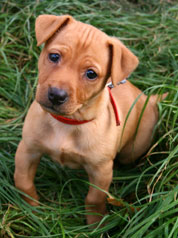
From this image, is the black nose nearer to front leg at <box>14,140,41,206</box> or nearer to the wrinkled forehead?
the wrinkled forehead

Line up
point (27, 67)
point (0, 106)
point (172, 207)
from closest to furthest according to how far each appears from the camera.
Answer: point (172, 207), point (0, 106), point (27, 67)

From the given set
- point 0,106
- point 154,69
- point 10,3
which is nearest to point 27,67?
point 0,106

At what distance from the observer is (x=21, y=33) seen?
651 cm

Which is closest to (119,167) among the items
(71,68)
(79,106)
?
(79,106)

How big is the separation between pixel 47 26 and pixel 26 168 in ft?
5.65

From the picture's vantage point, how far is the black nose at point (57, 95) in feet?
10.8

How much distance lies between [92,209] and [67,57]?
6.95 feet

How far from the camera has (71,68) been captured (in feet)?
11.2

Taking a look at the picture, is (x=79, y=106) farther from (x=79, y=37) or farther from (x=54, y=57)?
(x=79, y=37)

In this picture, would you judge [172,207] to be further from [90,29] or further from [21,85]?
[21,85]

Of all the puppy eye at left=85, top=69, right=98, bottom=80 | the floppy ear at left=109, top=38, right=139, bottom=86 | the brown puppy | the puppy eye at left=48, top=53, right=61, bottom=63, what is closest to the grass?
the brown puppy

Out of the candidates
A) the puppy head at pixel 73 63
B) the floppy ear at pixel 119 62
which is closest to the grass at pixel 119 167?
the floppy ear at pixel 119 62

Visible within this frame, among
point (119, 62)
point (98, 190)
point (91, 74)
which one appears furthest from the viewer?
point (98, 190)

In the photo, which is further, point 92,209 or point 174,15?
point 174,15
